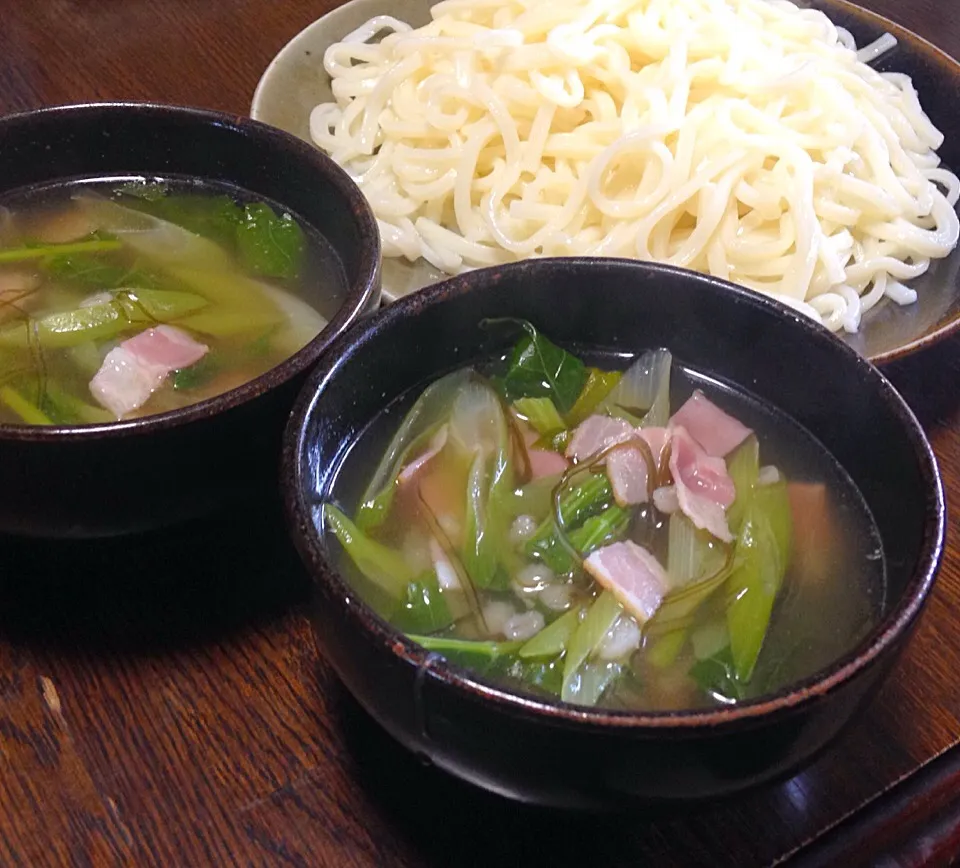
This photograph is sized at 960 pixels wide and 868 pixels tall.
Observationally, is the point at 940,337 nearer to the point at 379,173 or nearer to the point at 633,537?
the point at 633,537

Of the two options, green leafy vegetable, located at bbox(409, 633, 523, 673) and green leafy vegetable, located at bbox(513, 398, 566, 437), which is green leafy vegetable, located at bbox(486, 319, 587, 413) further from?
green leafy vegetable, located at bbox(409, 633, 523, 673)

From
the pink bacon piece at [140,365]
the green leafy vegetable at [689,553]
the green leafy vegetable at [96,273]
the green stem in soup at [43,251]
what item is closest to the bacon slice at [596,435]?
the green leafy vegetable at [689,553]

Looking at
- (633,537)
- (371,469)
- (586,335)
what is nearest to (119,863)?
(371,469)

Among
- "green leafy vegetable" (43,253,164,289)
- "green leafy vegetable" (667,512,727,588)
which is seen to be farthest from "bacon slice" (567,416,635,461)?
"green leafy vegetable" (43,253,164,289)

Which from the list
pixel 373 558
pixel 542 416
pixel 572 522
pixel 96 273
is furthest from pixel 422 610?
pixel 96 273

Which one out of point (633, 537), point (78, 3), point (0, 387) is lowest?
point (78, 3)
